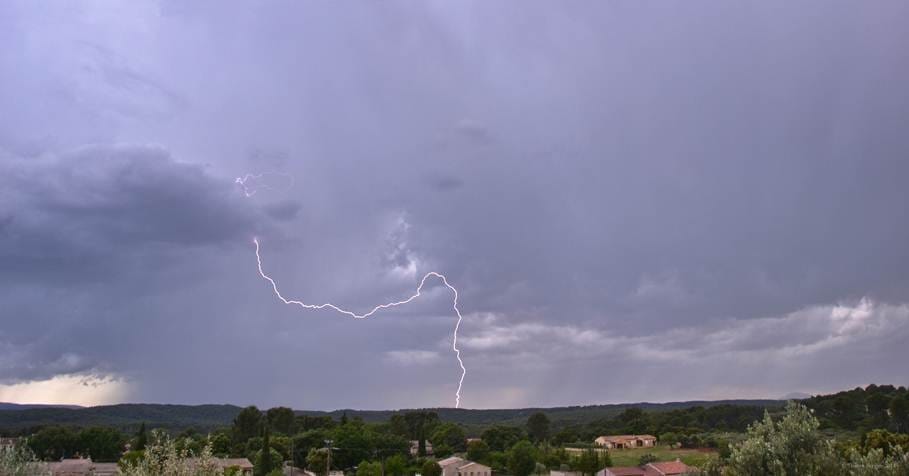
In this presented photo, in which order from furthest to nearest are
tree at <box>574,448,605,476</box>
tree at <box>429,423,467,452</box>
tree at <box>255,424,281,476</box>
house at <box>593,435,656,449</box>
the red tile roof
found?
house at <box>593,435,656,449</box>, tree at <box>429,423,467,452</box>, tree at <box>255,424,281,476</box>, tree at <box>574,448,605,476</box>, the red tile roof

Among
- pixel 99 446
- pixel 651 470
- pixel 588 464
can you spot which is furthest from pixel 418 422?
pixel 651 470

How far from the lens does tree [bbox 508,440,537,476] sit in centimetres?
9900

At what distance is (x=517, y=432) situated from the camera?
450 ft

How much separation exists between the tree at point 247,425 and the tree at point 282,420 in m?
9.02

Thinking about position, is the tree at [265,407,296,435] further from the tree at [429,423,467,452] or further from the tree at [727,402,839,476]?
the tree at [727,402,839,476]

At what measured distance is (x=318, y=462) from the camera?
A: 10675cm

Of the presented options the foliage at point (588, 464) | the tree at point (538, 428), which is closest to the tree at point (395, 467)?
the foliage at point (588, 464)

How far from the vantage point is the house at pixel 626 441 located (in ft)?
449

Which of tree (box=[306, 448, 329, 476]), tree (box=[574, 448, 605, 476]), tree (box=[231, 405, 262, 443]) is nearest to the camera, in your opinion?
tree (box=[574, 448, 605, 476])

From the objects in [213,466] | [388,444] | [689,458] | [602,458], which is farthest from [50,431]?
[213,466]

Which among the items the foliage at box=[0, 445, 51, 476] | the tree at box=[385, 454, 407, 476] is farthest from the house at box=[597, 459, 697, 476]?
the foliage at box=[0, 445, 51, 476]

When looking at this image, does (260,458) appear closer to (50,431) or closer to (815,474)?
(50,431)

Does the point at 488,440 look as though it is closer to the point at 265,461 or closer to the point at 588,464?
the point at 588,464

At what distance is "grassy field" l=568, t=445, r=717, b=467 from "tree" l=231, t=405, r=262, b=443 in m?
70.6
